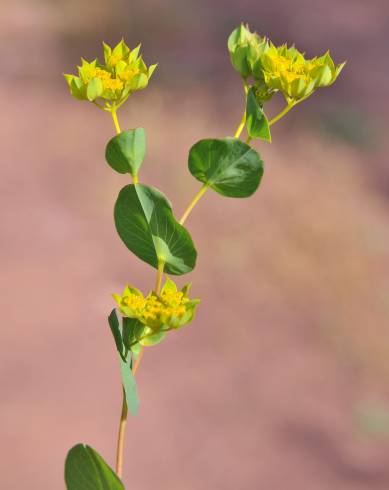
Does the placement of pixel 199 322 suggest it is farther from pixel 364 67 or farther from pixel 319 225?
pixel 364 67

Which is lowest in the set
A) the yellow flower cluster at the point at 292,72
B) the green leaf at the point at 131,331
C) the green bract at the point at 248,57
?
the green leaf at the point at 131,331

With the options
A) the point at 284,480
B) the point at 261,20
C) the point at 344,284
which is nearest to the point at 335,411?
the point at 284,480

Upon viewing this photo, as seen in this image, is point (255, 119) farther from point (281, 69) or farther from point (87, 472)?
point (87, 472)

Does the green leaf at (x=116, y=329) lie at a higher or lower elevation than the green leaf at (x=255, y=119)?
lower

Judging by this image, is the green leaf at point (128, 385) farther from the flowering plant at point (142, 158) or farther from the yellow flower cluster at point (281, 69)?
the yellow flower cluster at point (281, 69)

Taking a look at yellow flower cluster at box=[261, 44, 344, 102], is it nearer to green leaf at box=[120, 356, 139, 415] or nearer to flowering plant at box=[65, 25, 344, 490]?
flowering plant at box=[65, 25, 344, 490]

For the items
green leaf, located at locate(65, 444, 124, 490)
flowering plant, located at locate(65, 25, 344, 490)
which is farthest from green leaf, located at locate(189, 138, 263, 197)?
green leaf, located at locate(65, 444, 124, 490)

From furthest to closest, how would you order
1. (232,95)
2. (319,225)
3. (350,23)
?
(350,23) → (232,95) → (319,225)

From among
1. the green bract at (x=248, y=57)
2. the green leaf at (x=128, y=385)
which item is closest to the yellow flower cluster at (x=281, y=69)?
the green bract at (x=248, y=57)
